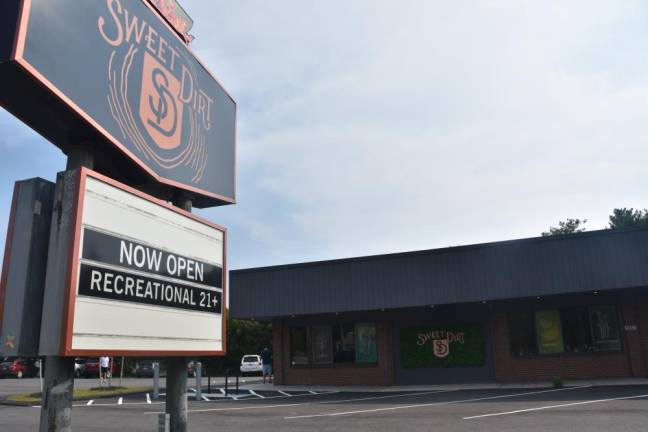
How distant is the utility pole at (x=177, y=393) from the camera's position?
6125 mm

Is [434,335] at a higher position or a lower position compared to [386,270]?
lower

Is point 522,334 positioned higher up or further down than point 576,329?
further down

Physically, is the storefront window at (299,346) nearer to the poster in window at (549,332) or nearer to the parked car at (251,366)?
the poster in window at (549,332)

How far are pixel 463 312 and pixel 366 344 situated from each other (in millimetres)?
4674

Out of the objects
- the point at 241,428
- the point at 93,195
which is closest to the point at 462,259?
the point at 241,428

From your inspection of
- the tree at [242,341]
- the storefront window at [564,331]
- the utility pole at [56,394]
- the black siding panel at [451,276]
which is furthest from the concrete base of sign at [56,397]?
the tree at [242,341]

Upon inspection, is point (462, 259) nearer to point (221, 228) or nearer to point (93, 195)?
point (221, 228)

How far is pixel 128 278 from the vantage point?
4.97 m

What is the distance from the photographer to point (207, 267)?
6438 millimetres

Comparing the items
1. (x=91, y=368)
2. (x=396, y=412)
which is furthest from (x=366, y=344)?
(x=91, y=368)

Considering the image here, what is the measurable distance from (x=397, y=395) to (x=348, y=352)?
557cm

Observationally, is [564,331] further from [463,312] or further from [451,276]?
[451,276]

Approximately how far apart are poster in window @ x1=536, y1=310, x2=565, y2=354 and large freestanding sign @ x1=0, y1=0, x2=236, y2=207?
20.1m

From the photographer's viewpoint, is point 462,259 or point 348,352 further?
point 348,352
